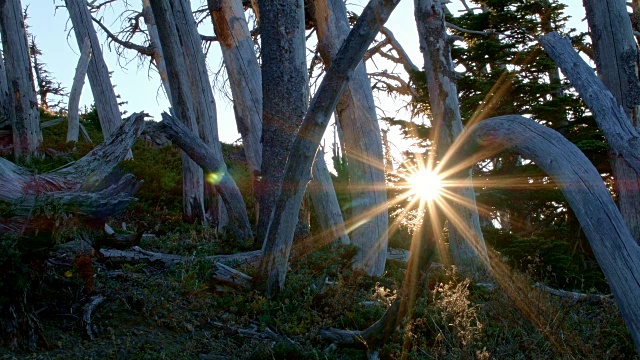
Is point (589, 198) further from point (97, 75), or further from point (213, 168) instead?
point (97, 75)

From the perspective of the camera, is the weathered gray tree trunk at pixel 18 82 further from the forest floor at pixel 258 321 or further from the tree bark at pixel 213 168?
the forest floor at pixel 258 321

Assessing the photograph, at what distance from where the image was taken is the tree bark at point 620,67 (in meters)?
9.28

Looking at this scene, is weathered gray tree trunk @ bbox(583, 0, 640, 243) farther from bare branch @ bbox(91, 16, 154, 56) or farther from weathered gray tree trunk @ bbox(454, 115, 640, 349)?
bare branch @ bbox(91, 16, 154, 56)

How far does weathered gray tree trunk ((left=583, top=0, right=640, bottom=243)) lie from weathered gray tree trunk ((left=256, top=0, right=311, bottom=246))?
4.62 metres

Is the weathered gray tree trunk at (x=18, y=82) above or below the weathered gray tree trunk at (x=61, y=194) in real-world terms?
above

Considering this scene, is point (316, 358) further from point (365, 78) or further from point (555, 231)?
point (555, 231)

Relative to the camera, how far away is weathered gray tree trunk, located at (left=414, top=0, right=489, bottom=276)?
10.1 meters

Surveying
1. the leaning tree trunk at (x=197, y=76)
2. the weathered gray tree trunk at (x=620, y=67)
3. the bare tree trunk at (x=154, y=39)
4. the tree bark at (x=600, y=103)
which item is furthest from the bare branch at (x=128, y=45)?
the tree bark at (x=600, y=103)

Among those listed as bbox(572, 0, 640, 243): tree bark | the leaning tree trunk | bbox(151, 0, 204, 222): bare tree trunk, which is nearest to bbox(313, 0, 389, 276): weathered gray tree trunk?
bbox(151, 0, 204, 222): bare tree trunk

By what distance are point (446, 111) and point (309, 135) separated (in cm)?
491

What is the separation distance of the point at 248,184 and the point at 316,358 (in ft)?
36.4

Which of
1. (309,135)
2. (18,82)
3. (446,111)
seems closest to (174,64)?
(446,111)

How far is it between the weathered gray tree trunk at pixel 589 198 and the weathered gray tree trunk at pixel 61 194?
2983 millimetres

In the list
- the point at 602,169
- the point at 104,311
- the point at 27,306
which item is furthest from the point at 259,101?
the point at 602,169
